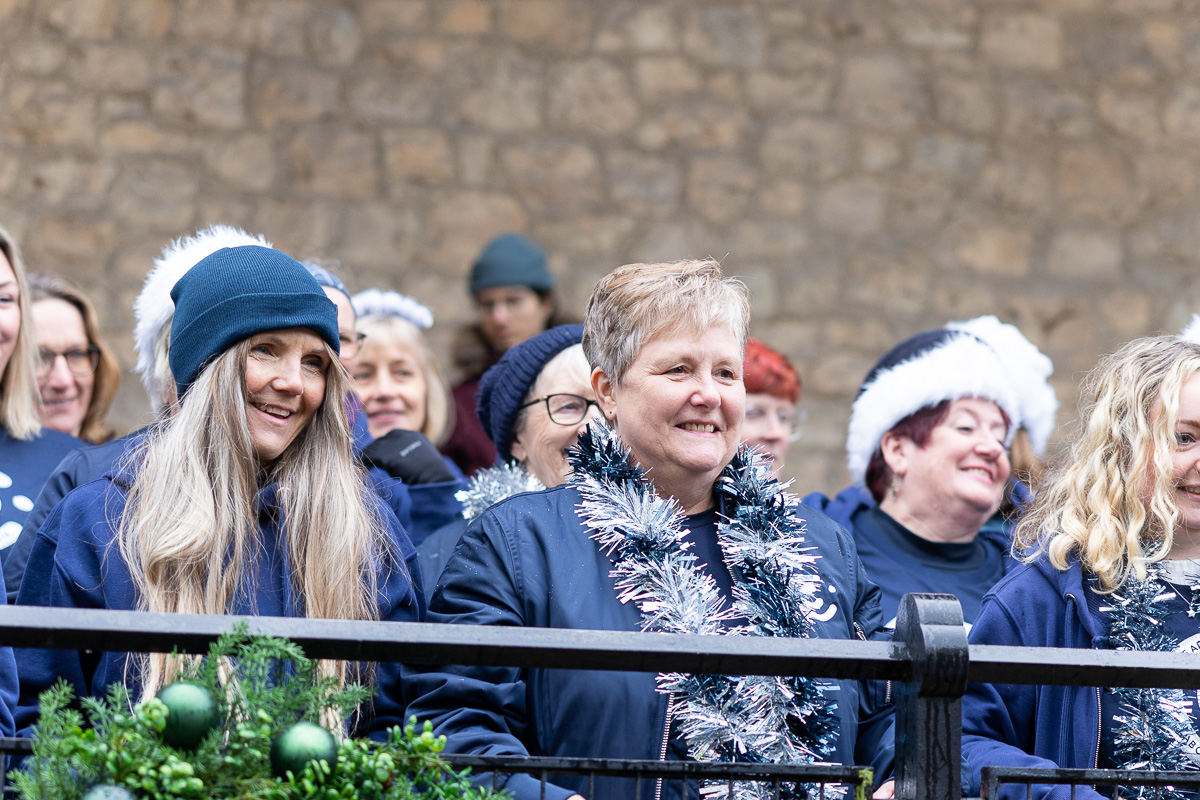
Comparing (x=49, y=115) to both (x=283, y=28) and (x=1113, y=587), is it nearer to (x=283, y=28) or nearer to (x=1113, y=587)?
(x=283, y=28)

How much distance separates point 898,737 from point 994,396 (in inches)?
79.7

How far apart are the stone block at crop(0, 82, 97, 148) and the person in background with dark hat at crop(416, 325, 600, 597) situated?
3830 mm

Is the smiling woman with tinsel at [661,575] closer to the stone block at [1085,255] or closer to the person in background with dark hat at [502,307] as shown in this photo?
the person in background with dark hat at [502,307]

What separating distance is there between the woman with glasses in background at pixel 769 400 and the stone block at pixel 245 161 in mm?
3215

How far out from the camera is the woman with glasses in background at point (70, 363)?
389 cm

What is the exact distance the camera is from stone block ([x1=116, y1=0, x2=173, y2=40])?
21.3ft

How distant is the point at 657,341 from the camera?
8.14 ft

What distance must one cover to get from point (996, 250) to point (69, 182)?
471 cm

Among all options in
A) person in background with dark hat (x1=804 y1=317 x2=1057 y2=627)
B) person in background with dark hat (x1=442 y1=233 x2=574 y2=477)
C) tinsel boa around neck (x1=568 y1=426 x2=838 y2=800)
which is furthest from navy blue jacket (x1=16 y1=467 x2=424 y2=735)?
person in background with dark hat (x1=442 y1=233 x2=574 y2=477)

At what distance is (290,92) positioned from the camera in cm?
669

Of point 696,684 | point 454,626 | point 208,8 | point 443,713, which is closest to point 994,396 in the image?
point 696,684

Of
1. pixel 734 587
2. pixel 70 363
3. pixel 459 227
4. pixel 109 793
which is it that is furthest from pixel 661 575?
pixel 459 227

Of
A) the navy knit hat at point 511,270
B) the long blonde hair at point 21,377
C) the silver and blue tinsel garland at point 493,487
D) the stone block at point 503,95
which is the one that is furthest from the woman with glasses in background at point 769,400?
the stone block at point 503,95

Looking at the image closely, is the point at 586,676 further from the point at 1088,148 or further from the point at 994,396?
the point at 1088,148
